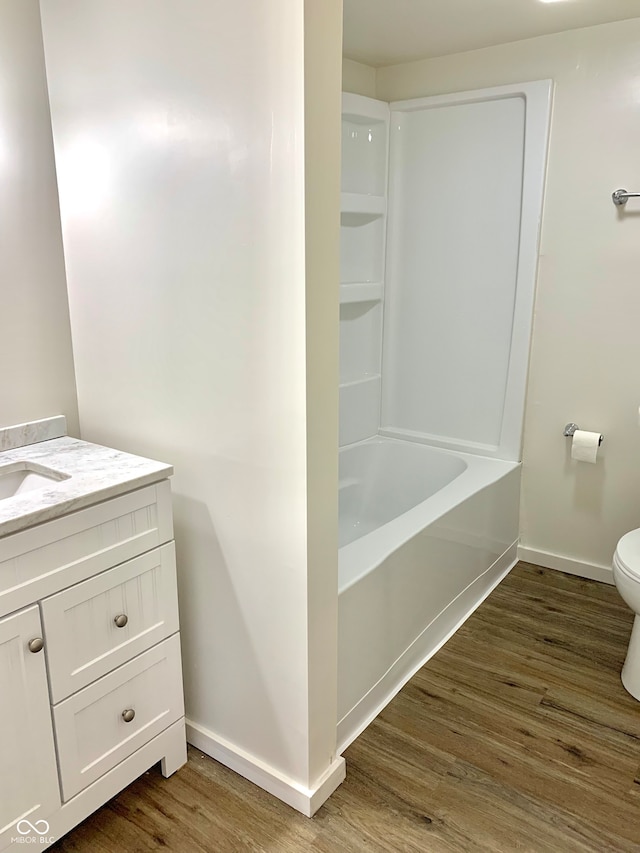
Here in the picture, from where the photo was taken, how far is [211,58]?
4.58 ft

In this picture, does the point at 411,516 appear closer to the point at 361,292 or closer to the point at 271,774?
the point at 271,774

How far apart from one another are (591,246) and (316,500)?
180 centimetres

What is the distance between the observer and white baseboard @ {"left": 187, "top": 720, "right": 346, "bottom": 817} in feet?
5.52

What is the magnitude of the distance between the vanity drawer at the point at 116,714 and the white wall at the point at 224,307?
0.44ft

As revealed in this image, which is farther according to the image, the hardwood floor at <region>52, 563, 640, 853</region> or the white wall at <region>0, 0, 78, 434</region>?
the white wall at <region>0, 0, 78, 434</region>

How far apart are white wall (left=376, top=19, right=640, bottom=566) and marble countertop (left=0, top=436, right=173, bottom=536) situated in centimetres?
185

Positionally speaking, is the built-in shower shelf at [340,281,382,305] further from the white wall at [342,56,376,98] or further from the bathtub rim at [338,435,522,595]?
the white wall at [342,56,376,98]

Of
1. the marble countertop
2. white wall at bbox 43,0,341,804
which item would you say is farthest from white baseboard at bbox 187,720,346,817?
the marble countertop

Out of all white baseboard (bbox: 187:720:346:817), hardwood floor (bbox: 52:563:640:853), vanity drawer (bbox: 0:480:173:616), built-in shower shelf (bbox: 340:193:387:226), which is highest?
built-in shower shelf (bbox: 340:193:387:226)

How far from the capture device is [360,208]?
2.90m

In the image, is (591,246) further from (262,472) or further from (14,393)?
(14,393)

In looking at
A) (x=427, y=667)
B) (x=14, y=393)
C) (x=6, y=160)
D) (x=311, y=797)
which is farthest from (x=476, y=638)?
(x=6, y=160)

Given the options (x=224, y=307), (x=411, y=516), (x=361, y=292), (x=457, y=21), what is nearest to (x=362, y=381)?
(x=361, y=292)

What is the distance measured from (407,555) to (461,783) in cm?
67
